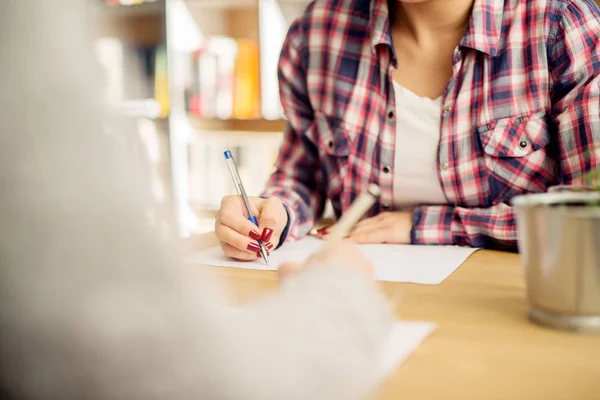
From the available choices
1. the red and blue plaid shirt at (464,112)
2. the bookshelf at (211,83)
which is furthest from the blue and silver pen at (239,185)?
the bookshelf at (211,83)

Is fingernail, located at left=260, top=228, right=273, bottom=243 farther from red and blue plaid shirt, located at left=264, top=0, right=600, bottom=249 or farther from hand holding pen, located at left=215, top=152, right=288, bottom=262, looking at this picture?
red and blue plaid shirt, located at left=264, top=0, right=600, bottom=249

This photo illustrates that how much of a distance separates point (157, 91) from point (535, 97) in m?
1.79

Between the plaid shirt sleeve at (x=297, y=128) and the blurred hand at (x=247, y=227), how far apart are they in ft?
0.76

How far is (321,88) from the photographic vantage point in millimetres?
→ 1228

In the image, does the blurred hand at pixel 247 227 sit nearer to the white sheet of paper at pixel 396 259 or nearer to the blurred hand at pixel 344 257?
the white sheet of paper at pixel 396 259

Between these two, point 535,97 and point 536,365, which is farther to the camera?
point 535,97

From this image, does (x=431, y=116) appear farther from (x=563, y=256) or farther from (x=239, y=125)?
(x=239, y=125)

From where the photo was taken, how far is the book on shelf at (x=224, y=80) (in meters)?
2.41

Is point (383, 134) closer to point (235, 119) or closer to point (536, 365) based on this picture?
point (536, 365)

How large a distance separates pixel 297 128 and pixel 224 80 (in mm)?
1264

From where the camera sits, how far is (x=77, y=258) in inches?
12.3

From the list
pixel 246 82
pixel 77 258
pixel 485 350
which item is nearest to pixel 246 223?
pixel 485 350

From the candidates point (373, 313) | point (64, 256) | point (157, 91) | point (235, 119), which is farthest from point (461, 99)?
point (157, 91)

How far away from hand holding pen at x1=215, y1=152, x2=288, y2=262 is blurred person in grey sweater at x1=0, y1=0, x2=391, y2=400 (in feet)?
1.82
